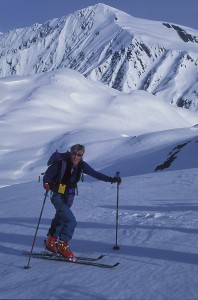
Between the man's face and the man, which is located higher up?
the man's face

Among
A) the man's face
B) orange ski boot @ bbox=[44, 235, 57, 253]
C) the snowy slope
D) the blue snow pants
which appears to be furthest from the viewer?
the snowy slope

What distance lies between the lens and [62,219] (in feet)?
23.0

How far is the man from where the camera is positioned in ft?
22.2

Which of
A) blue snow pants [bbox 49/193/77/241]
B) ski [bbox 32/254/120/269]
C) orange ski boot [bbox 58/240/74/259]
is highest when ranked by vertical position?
blue snow pants [bbox 49/193/77/241]

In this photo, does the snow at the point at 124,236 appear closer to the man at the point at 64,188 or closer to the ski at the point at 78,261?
the ski at the point at 78,261

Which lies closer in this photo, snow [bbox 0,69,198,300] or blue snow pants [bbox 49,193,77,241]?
snow [bbox 0,69,198,300]

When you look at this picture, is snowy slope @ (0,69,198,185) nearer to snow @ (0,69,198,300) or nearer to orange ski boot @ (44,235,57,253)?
snow @ (0,69,198,300)

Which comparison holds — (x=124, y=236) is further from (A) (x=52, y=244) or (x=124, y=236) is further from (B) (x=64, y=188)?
(B) (x=64, y=188)

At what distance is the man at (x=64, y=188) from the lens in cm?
677

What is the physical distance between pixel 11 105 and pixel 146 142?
52278 millimetres

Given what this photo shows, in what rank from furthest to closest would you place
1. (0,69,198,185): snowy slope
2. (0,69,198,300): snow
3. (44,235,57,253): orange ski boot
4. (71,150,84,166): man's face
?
(0,69,198,185): snowy slope → (44,235,57,253): orange ski boot → (71,150,84,166): man's face → (0,69,198,300): snow

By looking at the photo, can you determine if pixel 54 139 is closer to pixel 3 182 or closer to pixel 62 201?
pixel 3 182

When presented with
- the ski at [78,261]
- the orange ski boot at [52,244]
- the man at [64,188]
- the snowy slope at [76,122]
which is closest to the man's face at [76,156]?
the man at [64,188]

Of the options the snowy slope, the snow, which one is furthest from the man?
the snowy slope
